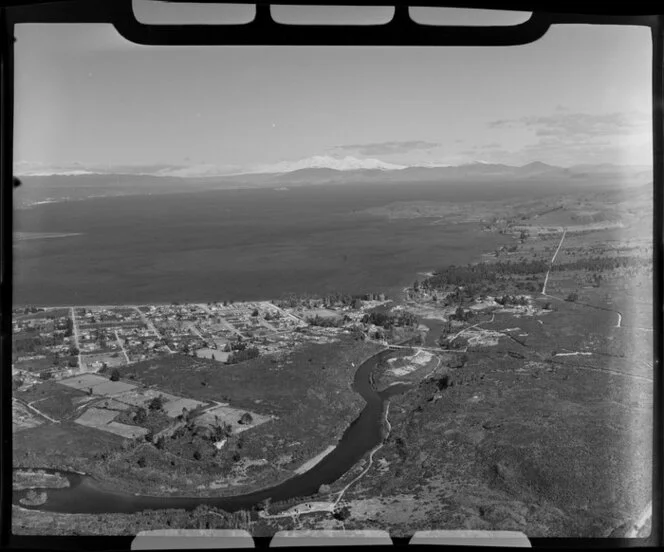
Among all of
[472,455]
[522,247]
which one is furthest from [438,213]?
[472,455]

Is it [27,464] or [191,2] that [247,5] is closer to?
[191,2]

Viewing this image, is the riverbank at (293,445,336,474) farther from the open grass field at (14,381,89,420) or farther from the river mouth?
the open grass field at (14,381,89,420)

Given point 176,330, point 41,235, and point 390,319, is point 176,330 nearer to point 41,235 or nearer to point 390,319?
point 41,235

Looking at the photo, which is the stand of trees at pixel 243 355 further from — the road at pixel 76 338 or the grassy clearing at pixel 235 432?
the road at pixel 76 338

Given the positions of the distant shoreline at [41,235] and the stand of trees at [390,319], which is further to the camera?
the stand of trees at [390,319]

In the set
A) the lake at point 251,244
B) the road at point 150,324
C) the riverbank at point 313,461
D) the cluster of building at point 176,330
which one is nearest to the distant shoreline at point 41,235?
the lake at point 251,244

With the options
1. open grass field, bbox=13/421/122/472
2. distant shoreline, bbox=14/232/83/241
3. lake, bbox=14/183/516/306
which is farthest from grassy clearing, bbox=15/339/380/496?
distant shoreline, bbox=14/232/83/241

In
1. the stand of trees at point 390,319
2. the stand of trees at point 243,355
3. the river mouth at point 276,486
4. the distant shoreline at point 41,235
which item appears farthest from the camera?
the stand of trees at point 390,319

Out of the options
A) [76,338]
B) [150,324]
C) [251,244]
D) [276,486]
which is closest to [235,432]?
[276,486]
